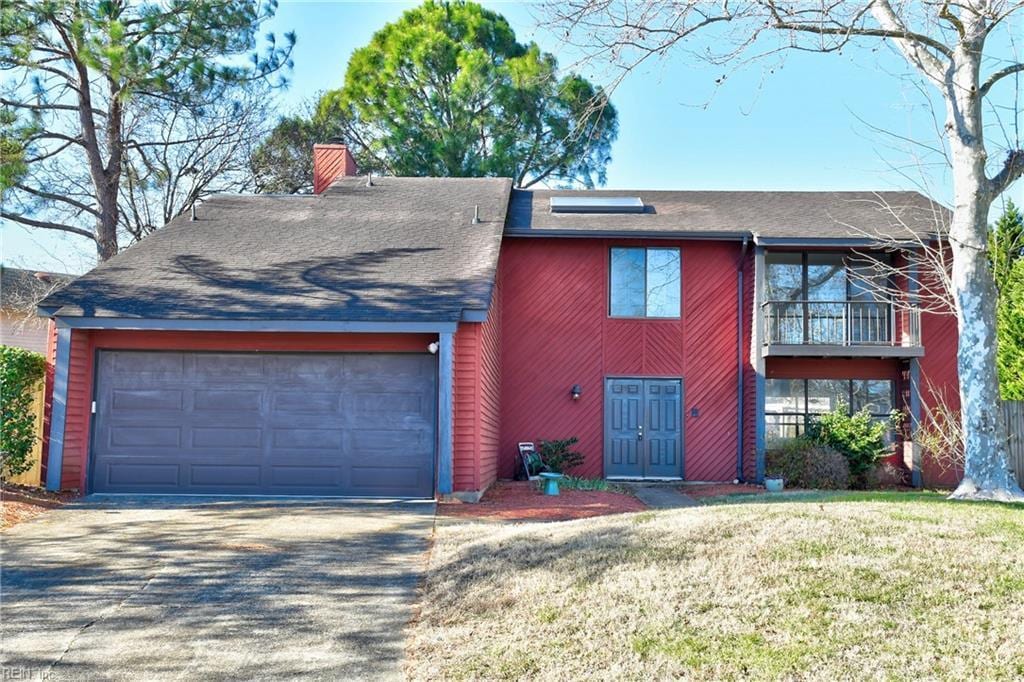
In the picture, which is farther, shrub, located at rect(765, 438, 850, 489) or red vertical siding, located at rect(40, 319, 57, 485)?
shrub, located at rect(765, 438, 850, 489)

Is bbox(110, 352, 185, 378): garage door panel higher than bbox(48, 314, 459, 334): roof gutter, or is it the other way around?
bbox(48, 314, 459, 334): roof gutter

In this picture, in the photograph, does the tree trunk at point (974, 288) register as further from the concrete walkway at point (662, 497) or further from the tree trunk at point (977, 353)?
the concrete walkway at point (662, 497)

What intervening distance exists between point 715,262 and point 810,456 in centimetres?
393

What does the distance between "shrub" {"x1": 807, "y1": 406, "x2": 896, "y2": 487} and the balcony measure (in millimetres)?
1170

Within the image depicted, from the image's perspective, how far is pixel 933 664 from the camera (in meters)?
4.95

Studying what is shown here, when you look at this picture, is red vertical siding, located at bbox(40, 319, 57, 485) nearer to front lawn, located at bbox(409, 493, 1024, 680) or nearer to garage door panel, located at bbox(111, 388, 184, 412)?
garage door panel, located at bbox(111, 388, 184, 412)

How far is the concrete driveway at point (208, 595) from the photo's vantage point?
5.54 metres

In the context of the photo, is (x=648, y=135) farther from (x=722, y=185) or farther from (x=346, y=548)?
(x=722, y=185)

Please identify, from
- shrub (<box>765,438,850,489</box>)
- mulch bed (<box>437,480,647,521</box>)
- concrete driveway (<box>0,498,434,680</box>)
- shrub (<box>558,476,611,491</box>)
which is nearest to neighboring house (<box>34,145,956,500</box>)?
shrub (<box>765,438,850,489</box>)

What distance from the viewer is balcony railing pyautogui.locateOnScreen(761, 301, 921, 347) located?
16047mm

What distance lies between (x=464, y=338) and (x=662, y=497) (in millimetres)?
3913

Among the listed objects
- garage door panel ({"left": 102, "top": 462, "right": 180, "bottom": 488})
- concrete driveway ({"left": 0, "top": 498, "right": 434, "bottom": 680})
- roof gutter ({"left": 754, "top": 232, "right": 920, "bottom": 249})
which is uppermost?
roof gutter ({"left": 754, "top": 232, "right": 920, "bottom": 249})

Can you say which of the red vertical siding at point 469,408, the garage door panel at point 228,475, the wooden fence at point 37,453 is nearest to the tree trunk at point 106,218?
the wooden fence at point 37,453

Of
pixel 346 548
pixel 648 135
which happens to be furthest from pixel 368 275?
pixel 346 548
